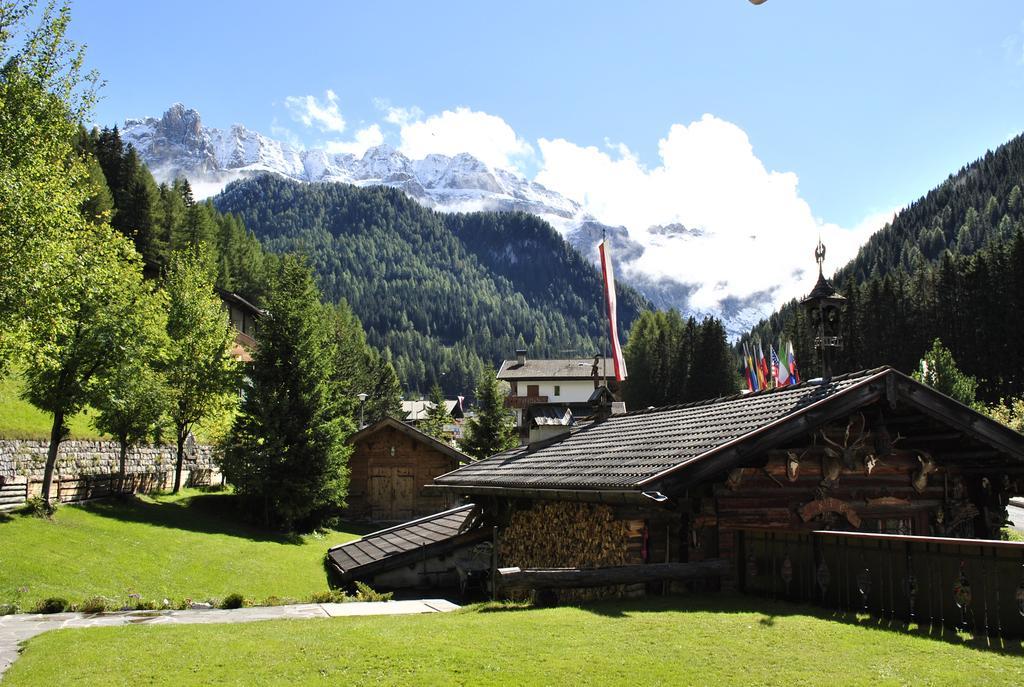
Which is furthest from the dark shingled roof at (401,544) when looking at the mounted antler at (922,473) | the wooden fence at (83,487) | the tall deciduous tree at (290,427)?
the wooden fence at (83,487)

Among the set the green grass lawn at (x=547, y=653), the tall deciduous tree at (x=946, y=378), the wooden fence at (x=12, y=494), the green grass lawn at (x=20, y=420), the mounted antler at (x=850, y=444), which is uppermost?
the tall deciduous tree at (x=946, y=378)

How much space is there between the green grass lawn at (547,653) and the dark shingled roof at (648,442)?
223cm

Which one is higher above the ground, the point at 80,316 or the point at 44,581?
the point at 80,316

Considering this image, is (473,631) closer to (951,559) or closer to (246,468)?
(951,559)

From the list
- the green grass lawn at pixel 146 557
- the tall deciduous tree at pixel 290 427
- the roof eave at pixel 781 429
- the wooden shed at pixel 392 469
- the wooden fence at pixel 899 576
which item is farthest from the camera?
the wooden shed at pixel 392 469

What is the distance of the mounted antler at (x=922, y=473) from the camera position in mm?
13626

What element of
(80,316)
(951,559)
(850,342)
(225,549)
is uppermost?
(850,342)

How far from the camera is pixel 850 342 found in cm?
10231

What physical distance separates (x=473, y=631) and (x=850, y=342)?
338 ft

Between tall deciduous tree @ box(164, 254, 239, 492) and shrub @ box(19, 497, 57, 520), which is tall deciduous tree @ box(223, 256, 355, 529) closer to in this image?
tall deciduous tree @ box(164, 254, 239, 492)

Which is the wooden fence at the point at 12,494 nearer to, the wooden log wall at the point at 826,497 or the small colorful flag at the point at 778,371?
the wooden log wall at the point at 826,497

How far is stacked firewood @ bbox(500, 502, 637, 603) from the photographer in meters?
12.2

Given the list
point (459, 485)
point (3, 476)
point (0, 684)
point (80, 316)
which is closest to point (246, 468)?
point (3, 476)

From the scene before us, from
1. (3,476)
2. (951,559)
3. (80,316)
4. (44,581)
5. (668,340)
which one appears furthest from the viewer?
(668,340)
